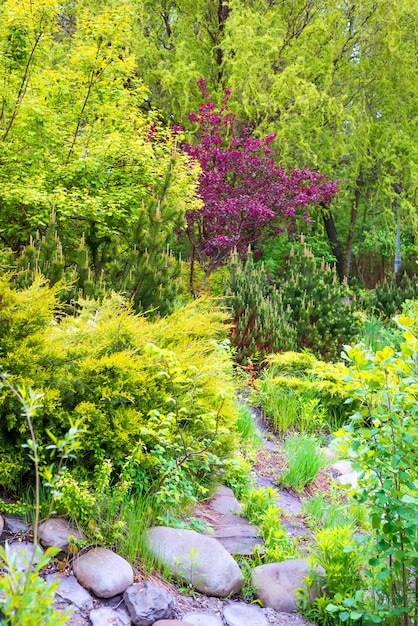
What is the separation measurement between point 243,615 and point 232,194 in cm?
745

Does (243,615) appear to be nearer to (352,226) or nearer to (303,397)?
(303,397)

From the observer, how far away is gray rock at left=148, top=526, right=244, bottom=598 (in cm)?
260

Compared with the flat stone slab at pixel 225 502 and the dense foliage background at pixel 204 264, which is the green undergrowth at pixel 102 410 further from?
the flat stone slab at pixel 225 502

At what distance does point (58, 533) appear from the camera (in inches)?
99.7

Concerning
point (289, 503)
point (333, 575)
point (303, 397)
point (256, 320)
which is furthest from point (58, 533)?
point (256, 320)

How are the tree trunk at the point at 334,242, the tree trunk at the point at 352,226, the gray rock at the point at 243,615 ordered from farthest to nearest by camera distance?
the tree trunk at the point at 334,242
the tree trunk at the point at 352,226
the gray rock at the point at 243,615

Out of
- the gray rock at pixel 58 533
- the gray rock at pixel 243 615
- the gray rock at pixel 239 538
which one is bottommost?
the gray rock at pixel 243 615

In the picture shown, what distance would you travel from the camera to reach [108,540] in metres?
2.59

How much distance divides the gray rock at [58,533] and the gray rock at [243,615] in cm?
73

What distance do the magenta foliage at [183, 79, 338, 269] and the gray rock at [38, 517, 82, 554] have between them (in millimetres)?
6237

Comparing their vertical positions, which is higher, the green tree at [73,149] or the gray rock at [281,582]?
the green tree at [73,149]

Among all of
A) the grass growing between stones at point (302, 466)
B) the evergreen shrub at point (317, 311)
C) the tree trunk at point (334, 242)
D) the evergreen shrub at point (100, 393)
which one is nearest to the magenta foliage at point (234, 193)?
the evergreen shrub at point (317, 311)

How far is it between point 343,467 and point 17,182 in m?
4.93

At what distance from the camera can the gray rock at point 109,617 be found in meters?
2.23
